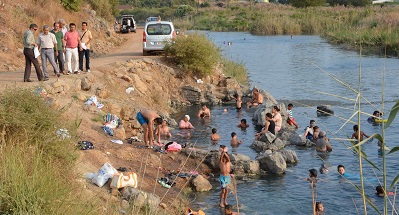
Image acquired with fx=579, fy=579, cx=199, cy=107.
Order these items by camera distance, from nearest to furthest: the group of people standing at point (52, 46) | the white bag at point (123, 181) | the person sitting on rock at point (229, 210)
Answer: the person sitting on rock at point (229, 210) → the white bag at point (123, 181) → the group of people standing at point (52, 46)

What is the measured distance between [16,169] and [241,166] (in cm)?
904

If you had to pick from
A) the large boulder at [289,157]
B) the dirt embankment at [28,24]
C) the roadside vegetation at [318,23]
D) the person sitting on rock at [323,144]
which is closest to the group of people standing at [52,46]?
the dirt embankment at [28,24]

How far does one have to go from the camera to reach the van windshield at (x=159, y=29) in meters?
26.6

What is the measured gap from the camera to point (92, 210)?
259 inches

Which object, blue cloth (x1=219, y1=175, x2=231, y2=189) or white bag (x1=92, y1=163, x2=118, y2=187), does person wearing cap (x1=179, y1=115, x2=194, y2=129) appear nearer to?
blue cloth (x1=219, y1=175, x2=231, y2=189)

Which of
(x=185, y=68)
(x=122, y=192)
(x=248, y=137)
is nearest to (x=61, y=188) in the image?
(x=122, y=192)

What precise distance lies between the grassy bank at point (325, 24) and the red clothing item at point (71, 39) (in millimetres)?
20219

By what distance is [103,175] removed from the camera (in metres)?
11.8

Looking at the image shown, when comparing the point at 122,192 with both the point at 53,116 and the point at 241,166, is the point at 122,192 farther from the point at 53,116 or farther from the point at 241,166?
the point at 241,166

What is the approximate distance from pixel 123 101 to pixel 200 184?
750cm

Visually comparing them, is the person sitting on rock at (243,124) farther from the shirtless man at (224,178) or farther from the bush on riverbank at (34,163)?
the bush on riverbank at (34,163)

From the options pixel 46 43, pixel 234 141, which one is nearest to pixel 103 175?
pixel 46 43

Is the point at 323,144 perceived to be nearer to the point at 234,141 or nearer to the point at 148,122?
the point at 234,141

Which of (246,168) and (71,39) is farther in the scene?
(71,39)
